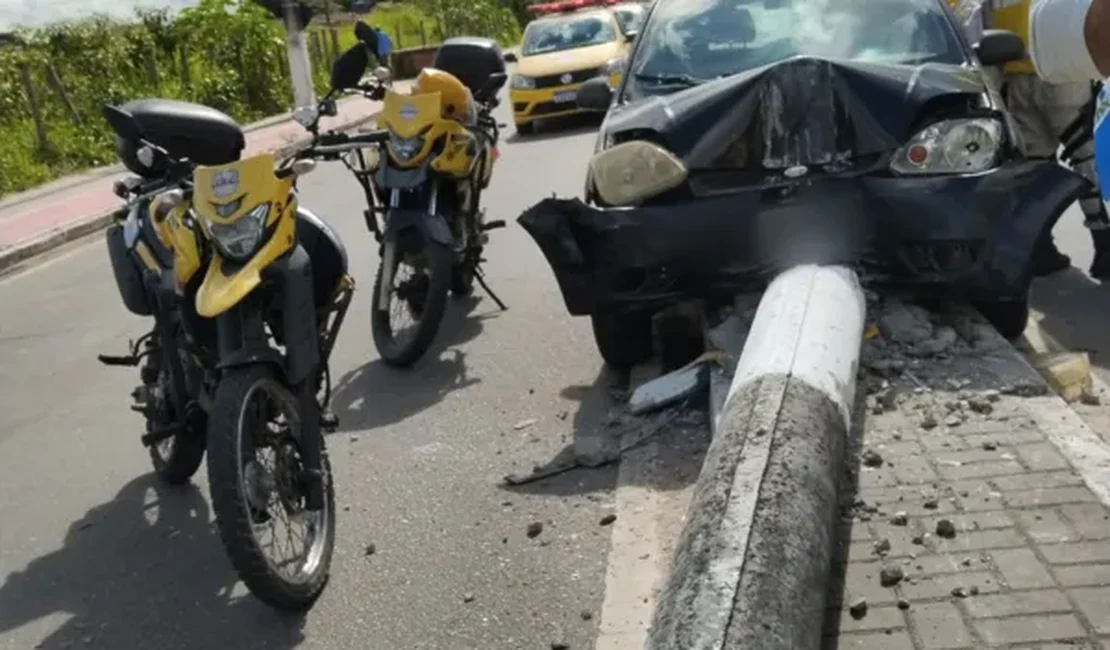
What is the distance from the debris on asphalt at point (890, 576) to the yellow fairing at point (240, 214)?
79.1 inches

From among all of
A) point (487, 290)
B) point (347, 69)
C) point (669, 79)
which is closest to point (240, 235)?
point (347, 69)

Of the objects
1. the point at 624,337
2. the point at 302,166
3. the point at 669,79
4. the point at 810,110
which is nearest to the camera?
the point at 302,166

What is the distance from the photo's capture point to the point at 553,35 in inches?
863

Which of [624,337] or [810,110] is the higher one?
[810,110]

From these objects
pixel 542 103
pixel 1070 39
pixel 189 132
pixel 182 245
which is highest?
pixel 1070 39

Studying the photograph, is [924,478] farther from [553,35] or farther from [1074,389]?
[553,35]

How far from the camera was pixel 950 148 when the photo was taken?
5.69 metres

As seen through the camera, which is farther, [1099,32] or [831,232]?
[831,232]

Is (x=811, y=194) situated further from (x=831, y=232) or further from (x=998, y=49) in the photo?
(x=998, y=49)

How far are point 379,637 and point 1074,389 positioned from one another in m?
2.95

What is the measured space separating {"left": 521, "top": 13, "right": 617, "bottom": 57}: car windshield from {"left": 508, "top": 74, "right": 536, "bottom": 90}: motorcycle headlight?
1.21 metres

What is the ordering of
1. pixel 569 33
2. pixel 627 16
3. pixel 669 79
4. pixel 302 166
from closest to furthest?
1. pixel 302 166
2. pixel 669 79
3. pixel 569 33
4. pixel 627 16

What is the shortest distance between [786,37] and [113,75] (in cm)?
1761

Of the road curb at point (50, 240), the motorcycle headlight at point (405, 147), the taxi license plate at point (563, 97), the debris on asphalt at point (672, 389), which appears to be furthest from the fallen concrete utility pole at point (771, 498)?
the taxi license plate at point (563, 97)
